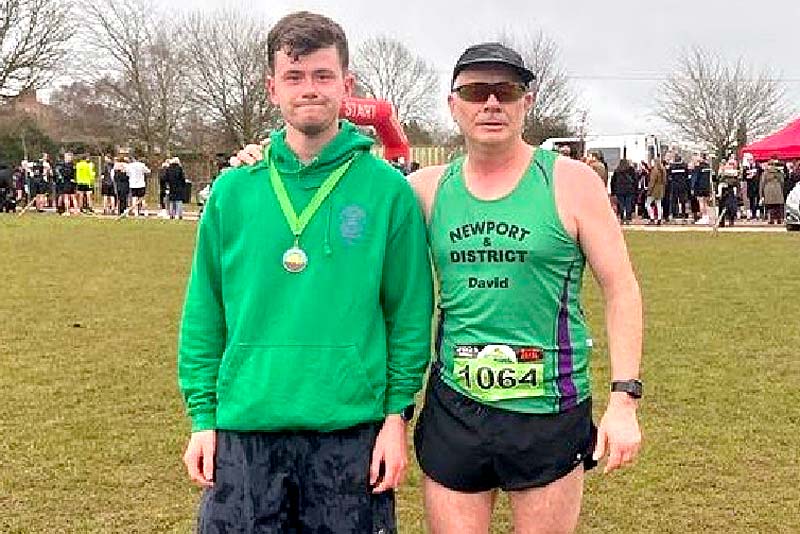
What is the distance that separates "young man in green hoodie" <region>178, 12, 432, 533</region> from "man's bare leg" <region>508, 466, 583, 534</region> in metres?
0.39

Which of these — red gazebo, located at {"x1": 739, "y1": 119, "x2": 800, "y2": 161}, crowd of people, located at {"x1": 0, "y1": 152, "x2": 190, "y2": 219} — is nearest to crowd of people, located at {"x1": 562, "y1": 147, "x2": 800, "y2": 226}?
red gazebo, located at {"x1": 739, "y1": 119, "x2": 800, "y2": 161}

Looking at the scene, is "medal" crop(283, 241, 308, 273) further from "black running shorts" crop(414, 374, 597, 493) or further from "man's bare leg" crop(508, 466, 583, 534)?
"man's bare leg" crop(508, 466, 583, 534)

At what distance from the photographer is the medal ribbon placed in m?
2.86

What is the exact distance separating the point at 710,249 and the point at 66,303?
1182 centimetres

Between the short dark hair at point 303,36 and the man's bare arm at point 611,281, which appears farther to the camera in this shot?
the man's bare arm at point 611,281

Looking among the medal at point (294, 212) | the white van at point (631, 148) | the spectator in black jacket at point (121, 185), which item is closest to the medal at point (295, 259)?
the medal at point (294, 212)

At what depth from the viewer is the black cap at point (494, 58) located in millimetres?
3018

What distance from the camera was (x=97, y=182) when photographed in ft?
145

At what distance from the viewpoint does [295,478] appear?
2928 millimetres

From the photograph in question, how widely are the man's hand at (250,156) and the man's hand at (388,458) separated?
2.61ft

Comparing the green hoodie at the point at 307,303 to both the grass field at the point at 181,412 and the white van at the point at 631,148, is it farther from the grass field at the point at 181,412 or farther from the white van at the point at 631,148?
the white van at the point at 631,148

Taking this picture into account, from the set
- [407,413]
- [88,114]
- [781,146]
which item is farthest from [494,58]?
[88,114]

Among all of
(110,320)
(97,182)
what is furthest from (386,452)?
(97,182)

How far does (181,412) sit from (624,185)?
23729mm
